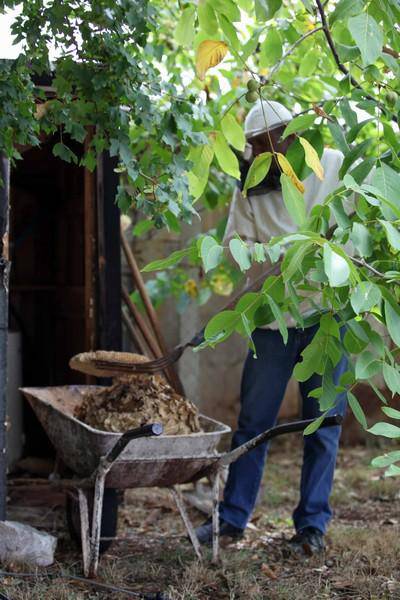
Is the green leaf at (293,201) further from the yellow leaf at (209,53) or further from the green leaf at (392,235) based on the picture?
the yellow leaf at (209,53)

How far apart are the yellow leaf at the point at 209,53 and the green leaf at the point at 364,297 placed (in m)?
0.95

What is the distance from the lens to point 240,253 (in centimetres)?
211

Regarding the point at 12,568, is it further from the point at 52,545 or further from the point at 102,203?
the point at 102,203

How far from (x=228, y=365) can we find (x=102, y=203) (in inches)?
95.3

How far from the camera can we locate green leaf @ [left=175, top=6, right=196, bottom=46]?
246 cm

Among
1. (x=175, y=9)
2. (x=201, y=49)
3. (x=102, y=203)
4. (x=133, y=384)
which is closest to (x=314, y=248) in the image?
(x=201, y=49)

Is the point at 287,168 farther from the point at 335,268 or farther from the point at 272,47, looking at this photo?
the point at 272,47

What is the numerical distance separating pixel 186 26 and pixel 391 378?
118 cm

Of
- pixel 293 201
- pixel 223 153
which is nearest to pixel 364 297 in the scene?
pixel 293 201

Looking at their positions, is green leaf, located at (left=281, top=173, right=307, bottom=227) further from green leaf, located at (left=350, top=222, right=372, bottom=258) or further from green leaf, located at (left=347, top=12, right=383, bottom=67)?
green leaf, located at (left=347, top=12, right=383, bottom=67)

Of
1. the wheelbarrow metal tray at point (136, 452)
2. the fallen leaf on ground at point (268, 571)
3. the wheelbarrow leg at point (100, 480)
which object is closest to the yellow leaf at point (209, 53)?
the wheelbarrow leg at point (100, 480)

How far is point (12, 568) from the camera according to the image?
3334mm

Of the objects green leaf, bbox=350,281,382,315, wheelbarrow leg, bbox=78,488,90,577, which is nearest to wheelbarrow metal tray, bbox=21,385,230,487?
wheelbarrow leg, bbox=78,488,90,577

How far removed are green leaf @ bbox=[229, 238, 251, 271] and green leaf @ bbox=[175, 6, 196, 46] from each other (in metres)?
0.72
